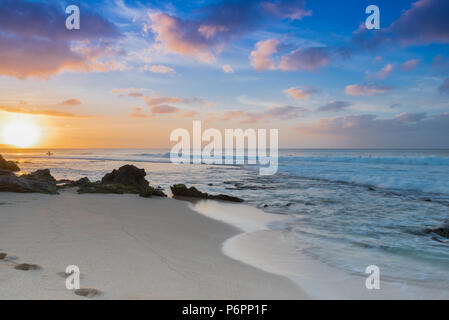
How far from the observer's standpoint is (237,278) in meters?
4.14

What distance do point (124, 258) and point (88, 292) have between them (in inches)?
52.5

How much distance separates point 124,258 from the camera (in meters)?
4.47

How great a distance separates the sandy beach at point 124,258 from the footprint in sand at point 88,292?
0.18 ft

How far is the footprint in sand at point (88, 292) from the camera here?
310cm

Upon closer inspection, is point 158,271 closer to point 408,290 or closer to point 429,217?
point 408,290

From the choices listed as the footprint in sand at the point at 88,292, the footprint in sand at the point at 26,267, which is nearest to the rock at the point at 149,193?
the footprint in sand at the point at 26,267

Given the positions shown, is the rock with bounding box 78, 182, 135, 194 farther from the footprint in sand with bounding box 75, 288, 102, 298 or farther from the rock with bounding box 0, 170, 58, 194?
the footprint in sand with bounding box 75, 288, 102, 298

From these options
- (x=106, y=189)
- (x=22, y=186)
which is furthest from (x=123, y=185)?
(x=22, y=186)

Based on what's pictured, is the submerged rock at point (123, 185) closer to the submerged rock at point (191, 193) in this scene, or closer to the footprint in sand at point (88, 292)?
the submerged rock at point (191, 193)

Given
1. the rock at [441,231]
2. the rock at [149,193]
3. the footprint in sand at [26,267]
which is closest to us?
the footprint in sand at [26,267]

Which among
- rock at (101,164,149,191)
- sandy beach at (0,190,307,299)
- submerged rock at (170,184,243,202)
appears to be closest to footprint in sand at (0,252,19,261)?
sandy beach at (0,190,307,299)

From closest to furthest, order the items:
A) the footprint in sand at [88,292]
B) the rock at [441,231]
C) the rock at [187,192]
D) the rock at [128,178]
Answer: the footprint in sand at [88,292]
the rock at [441,231]
the rock at [187,192]
the rock at [128,178]

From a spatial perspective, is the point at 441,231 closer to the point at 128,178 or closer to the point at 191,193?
the point at 191,193

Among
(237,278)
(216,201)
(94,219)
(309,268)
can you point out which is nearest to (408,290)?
(309,268)
